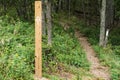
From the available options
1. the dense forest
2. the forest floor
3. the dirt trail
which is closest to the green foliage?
the dense forest

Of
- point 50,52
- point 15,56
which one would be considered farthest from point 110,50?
point 15,56

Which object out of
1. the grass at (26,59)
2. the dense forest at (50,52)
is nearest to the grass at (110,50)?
the dense forest at (50,52)

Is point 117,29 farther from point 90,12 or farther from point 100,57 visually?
point 100,57

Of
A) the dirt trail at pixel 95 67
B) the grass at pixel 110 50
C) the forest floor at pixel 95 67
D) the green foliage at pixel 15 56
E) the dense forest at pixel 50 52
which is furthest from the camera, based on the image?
the grass at pixel 110 50

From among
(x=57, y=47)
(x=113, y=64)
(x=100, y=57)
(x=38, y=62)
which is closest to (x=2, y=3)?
(x=57, y=47)

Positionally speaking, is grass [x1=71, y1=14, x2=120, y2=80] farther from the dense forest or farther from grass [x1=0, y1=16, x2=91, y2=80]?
grass [x1=0, y1=16, x2=91, y2=80]

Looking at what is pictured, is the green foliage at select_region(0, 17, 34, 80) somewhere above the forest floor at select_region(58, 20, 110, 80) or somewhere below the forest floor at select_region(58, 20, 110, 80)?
above

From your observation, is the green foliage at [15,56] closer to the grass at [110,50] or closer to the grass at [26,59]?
the grass at [26,59]

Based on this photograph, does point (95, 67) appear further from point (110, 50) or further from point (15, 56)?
point (15, 56)

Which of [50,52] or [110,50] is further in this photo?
[110,50]

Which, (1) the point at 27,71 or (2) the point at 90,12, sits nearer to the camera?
(1) the point at 27,71

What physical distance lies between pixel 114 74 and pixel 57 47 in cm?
388

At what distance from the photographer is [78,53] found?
48.5ft

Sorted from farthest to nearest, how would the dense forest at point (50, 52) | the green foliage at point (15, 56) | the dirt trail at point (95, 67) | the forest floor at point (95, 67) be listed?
the dirt trail at point (95, 67) → the forest floor at point (95, 67) → the dense forest at point (50, 52) → the green foliage at point (15, 56)
